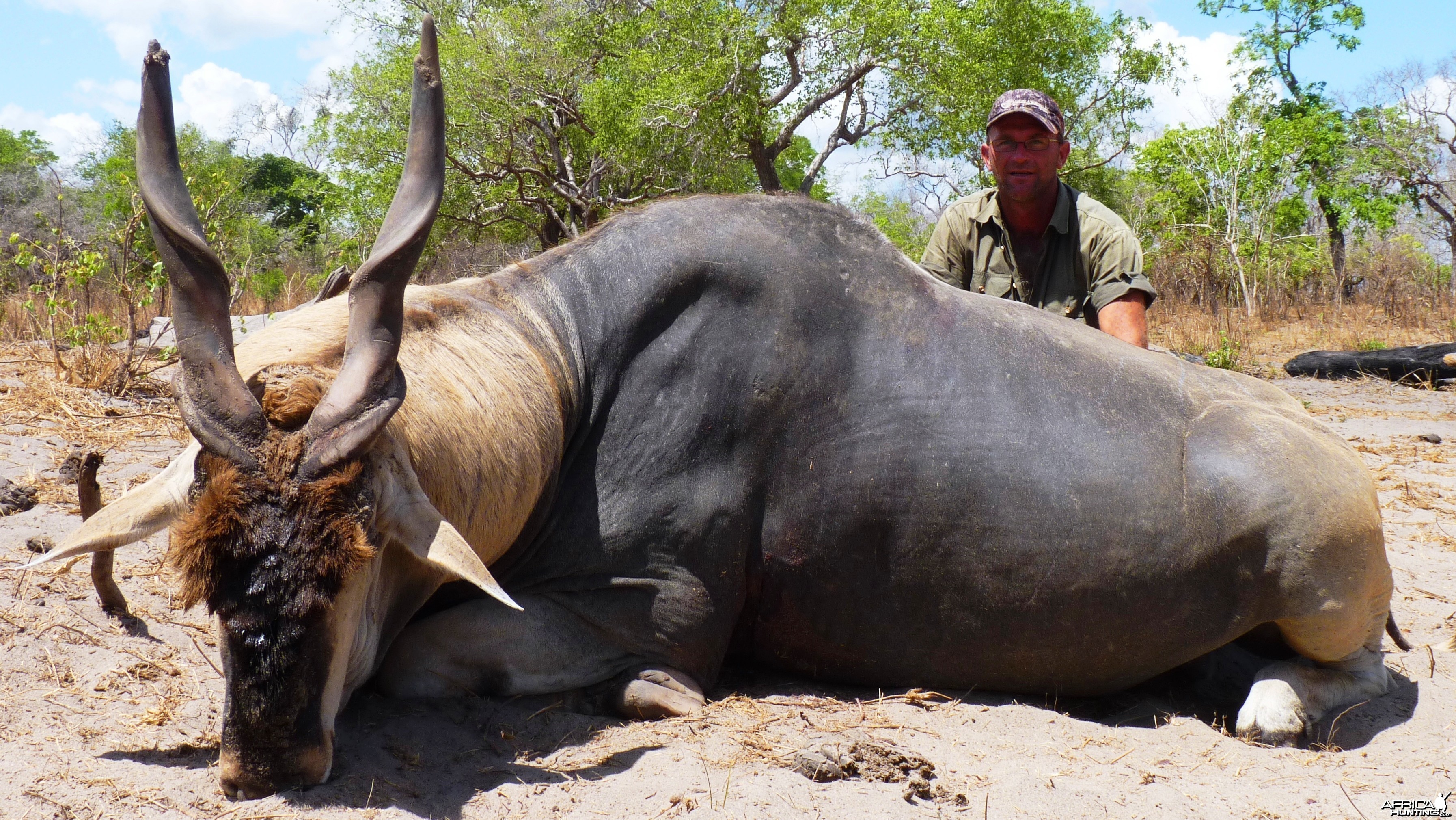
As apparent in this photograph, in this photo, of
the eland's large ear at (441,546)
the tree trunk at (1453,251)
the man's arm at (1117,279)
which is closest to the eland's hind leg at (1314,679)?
the man's arm at (1117,279)

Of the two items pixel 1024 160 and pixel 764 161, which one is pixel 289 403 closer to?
pixel 1024 160

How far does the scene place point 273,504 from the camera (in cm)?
251

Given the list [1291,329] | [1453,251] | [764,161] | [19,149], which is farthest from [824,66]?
[19,149]

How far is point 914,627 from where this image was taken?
3.81m

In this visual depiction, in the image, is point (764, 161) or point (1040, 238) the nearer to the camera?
point (1040, 238)

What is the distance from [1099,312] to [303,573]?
4.12 m

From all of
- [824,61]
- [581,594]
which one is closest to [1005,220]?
[581,594]

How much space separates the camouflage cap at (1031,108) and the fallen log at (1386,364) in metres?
8.68

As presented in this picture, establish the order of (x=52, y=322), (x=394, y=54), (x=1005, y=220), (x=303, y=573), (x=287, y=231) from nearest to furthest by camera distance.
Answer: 1. (x=303, y=573)
2. (x=1005, y=220)
3. (x=52, y=322)
4. (x=394, y=54)
5. (x=287, y=231)

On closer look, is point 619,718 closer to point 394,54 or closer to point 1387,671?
point 1387,671

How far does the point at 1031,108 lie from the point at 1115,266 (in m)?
0.90

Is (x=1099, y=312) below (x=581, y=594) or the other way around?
the other way around

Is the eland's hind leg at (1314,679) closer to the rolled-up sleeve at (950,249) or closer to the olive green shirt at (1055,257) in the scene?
the olive green shirt at (1055,257)

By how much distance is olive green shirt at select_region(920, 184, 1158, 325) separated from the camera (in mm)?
5418
